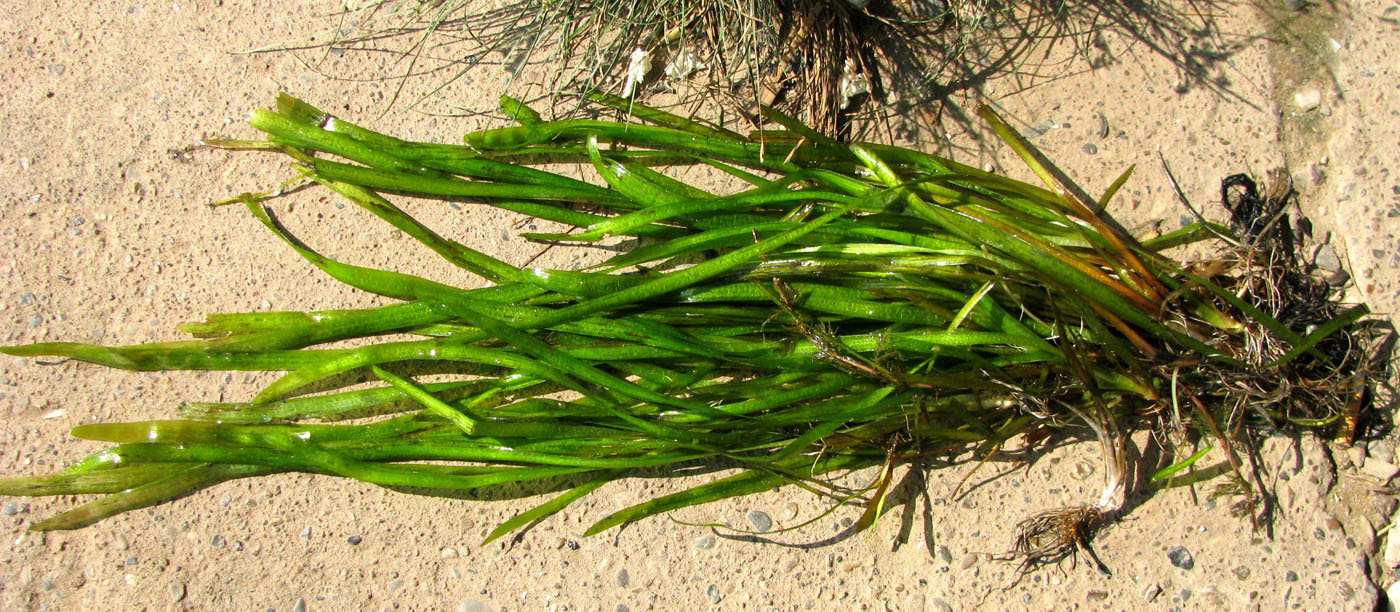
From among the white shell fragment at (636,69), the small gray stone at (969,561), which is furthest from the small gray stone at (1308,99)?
the white shell fragment at (636,69)

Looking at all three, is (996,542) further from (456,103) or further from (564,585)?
(456,103)

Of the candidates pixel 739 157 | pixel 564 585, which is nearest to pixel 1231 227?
pixel 739 157

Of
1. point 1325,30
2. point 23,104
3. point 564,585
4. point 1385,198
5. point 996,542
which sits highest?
point 23,104

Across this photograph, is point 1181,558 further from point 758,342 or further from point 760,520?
point 758,342

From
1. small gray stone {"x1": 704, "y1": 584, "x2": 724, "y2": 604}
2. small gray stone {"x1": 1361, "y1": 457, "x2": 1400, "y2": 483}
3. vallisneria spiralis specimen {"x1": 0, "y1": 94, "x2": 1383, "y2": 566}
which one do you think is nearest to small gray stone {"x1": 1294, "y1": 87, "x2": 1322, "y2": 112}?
vallisneria spiralis specimen {"x1": 0, "y1": 94, "x2": 1383, "y2": 566}

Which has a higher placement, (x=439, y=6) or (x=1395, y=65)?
(x=439, y=6)

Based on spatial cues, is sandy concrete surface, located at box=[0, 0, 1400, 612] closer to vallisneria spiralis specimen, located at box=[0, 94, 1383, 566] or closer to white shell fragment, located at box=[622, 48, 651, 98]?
vallisneria spiralis specimen, located at box=[0, 94, 1383, 566]

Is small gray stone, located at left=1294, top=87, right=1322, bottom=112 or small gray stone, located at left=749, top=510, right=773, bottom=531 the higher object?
small gray stone, located at left=1294, top=87, right=1322, bottom=112
